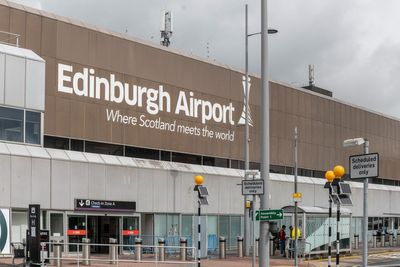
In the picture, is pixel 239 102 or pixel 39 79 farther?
pixel 239 102

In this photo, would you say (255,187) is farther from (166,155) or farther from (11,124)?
(166,155)

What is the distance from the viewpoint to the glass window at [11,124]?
27.6 meters

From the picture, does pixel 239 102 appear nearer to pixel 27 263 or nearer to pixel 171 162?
pixel 171 162

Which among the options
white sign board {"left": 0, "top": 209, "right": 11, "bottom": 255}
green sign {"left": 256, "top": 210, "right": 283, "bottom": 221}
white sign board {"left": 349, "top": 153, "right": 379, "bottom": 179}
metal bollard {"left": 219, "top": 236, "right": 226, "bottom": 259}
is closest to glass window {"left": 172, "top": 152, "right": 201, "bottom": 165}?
metal bollard {"left": 219, "top": 236, "right": 226, "bottom": 259}

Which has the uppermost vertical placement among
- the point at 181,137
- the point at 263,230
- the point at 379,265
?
the point at 181,137

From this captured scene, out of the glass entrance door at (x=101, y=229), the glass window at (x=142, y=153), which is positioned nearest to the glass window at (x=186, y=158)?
the glass window at (x=142, y=153)

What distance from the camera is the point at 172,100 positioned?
37.5 meters

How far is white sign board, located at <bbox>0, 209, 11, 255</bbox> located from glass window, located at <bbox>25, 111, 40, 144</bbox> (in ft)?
11.2

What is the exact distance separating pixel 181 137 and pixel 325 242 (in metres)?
9.88

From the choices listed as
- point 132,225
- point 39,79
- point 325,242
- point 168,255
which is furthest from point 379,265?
point 39,79

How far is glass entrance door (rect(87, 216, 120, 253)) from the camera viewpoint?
31625mm

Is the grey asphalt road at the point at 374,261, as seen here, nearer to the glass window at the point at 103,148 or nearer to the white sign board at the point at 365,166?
the glass window at the point at 103,148

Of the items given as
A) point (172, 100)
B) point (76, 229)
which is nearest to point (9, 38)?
point (76, 229)

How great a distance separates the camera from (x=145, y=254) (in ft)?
104
